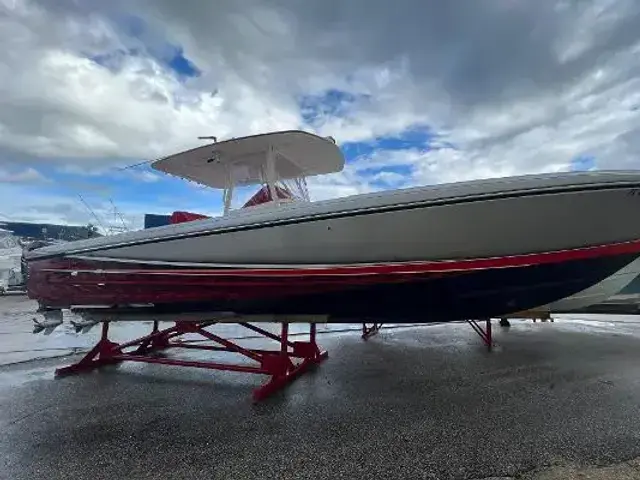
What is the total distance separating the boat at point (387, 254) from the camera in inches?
107

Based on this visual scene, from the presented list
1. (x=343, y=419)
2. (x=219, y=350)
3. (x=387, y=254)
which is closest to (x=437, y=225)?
(x=387, y=254)

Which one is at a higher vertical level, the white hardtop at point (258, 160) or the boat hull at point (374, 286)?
the white hardtop at point (258, 160)

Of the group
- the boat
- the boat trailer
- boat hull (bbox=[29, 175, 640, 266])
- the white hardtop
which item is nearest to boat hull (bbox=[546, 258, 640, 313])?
the boat

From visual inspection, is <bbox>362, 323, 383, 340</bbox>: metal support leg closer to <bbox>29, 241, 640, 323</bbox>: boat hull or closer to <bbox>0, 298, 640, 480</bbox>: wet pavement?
<bbox>0, 298, 640, 480</bbox>: wet pavement

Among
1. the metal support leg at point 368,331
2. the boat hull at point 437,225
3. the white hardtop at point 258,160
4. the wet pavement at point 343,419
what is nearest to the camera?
the wet pavement at point 343,419

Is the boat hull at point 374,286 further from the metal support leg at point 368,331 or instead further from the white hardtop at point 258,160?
the metal support leg at point 368,331

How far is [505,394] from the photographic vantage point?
135 inches

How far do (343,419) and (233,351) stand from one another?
1.44 m

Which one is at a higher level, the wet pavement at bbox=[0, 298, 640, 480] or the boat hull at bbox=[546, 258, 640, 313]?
the boat hull at bbox=[546, 258, 640, 313]

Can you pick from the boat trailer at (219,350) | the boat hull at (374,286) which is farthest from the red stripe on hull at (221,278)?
the boat trailer at (219,350)

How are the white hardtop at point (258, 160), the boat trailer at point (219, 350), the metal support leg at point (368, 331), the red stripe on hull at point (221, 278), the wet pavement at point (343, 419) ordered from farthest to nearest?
the metal support leg at point (368, 331), the white hardtop at point (258, 160), the boat trailer at point (219, 350), the red stripe on hull at point (221, 278), the wet pavement at point (343, 419)

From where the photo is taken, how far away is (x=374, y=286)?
2.98 metres

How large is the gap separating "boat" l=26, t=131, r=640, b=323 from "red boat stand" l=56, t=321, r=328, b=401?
0.47 meters

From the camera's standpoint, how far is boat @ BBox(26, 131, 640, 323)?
2.72m
